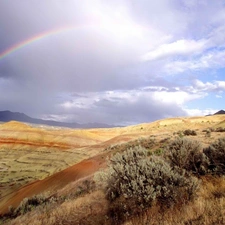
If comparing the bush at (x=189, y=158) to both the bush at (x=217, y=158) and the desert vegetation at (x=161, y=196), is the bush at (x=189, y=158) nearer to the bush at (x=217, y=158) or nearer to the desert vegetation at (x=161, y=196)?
the desert vegetation at (x=161, y=196)

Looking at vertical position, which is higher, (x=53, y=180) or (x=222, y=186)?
(x=222, y=186)

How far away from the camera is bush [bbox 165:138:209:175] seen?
355 inches

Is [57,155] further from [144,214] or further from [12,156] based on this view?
[144,214]

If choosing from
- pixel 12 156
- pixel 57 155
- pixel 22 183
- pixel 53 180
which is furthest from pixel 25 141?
pixel 53 180

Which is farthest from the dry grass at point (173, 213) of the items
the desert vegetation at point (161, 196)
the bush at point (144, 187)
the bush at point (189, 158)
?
the bush at point (189, 158)

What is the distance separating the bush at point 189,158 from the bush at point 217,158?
22cm

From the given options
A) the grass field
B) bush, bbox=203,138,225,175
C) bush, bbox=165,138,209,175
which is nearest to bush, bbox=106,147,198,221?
bush, bbox=165,138,209,175

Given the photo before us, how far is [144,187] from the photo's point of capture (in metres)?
7.38

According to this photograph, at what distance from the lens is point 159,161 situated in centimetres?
839

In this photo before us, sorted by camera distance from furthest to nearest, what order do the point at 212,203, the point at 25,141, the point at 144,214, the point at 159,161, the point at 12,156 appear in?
the point at 25,141 → the point at 12,156 → the point at 159,161 → the point at 144,214 → the point at 212,203

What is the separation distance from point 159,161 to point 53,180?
19588 millimetres

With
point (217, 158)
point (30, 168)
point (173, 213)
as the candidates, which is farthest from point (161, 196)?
point (30, 168)

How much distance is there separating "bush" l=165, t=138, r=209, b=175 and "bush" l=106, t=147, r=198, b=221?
3.31 ft

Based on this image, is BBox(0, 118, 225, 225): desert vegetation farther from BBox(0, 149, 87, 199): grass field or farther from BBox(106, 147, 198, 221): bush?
BBox(0, 149, 87, 199): grass field
